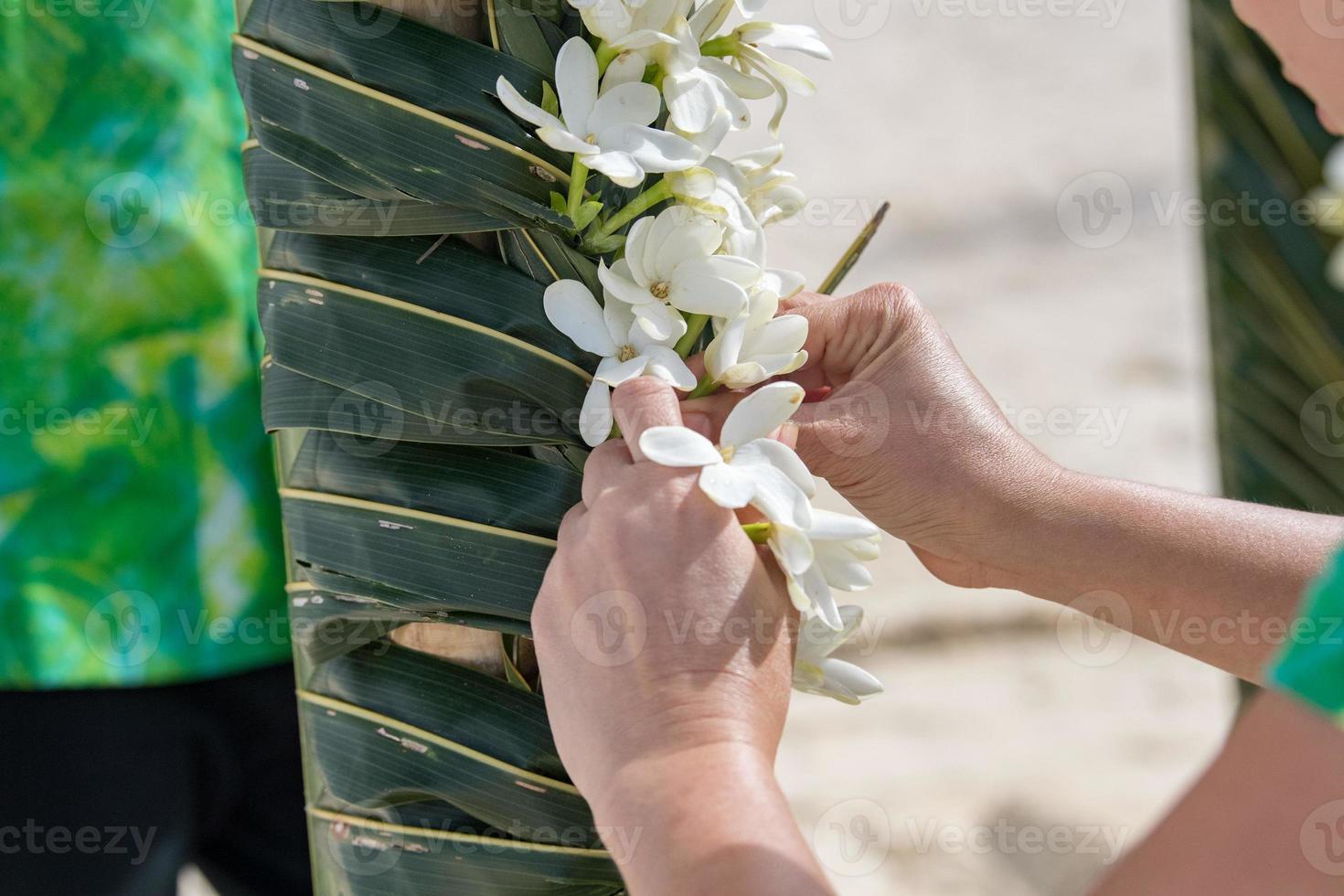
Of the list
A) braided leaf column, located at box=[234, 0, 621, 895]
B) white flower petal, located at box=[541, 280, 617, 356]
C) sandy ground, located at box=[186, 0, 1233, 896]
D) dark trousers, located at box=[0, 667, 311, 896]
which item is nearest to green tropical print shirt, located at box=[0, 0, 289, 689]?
dark trousers, located at box=[0, 667, 311, 896]

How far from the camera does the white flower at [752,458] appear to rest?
2.06 feet

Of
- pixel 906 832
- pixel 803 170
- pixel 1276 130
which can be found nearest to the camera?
pixel 1276 130

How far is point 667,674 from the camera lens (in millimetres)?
606

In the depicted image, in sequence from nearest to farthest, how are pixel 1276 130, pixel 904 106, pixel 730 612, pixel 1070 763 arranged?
1. pixel 730 612
2. pixel 1276 130
3. pixel 1070 763
4. pixel 904 106

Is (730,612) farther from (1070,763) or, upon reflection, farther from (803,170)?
(803,170)

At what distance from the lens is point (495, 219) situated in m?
0.67

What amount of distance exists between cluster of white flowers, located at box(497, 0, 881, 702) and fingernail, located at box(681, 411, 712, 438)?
0.06 feet

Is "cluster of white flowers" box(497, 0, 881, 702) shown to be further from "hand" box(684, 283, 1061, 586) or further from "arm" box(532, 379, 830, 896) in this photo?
"hand" box(684, 283, 1061, 586)

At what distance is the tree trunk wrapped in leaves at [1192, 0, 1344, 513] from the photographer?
5.88 ft

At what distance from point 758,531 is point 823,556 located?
36 millimetres

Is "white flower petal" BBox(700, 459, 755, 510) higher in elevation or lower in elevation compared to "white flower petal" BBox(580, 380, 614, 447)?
higher

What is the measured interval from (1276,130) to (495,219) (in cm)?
151

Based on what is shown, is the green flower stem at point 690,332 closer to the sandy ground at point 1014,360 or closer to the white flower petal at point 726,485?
the white flower petal at point 726,485

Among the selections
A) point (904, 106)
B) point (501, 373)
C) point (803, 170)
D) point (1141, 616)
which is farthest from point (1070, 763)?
point (904, 106)
